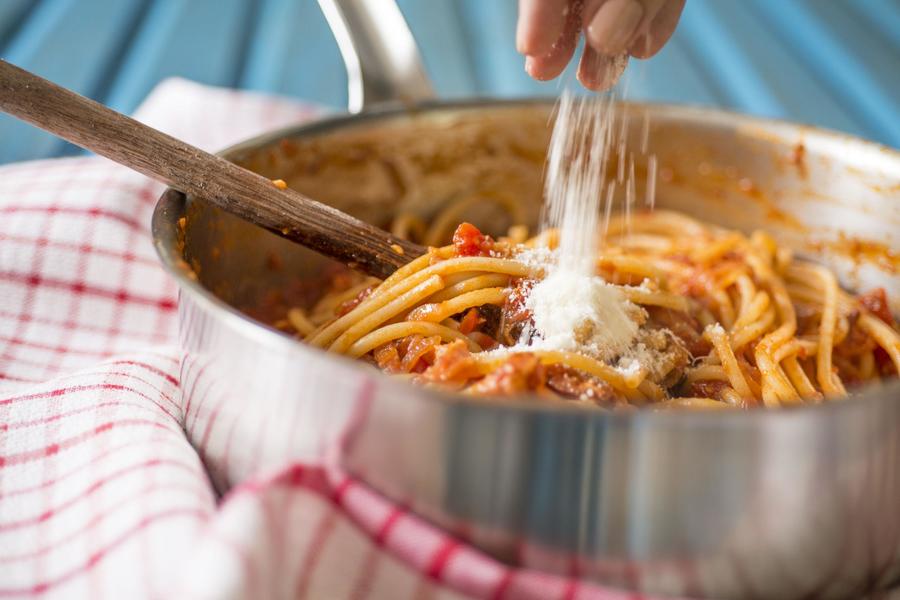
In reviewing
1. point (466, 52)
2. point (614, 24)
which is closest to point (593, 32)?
point (614, 24)

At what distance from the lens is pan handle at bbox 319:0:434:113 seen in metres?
3.37

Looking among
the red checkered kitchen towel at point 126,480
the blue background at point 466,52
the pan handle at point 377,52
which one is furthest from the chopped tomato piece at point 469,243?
the blue background at point 466,52

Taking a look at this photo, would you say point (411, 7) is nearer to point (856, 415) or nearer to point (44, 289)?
point (44, 289)

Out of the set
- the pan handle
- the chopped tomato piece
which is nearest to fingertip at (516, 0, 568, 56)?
the chopped tomato piece

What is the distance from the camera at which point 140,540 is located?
1676 millimetres

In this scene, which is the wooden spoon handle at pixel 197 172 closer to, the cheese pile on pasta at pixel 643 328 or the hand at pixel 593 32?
the cheese pile on pasta at pixel 643 328

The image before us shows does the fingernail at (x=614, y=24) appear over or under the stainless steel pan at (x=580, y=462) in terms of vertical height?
over

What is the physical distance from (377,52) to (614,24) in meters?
1.58

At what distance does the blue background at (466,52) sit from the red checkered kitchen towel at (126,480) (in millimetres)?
2290

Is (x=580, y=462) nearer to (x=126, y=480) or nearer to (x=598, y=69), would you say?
(x=126, y=480)

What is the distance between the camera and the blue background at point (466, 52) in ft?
18.0

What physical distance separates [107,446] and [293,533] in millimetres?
611

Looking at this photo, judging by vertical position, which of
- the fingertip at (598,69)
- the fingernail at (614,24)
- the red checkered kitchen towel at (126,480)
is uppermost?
the fingernail at (614,24)

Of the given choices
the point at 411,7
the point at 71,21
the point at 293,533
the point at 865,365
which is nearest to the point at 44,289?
the point at 293,533
